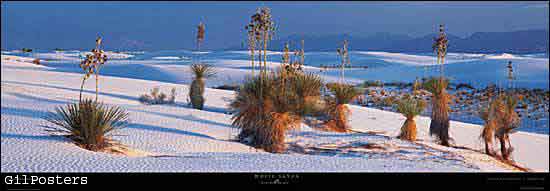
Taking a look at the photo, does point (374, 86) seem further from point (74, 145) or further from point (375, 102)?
point (74, 145)

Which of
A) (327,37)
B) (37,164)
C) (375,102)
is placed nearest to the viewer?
(37,164)

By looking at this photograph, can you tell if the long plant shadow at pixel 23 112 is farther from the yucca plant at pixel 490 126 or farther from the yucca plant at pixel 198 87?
the yucca plant at pixel 490 126

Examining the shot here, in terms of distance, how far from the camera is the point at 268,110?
8.48 meters

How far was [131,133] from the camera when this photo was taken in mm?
8570

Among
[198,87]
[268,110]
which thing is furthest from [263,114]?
[198,87]

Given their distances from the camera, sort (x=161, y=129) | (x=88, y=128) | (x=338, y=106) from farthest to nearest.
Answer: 1. (x=338, y=106)
2. (x=161, y=129)
3. (x=88, y=128)

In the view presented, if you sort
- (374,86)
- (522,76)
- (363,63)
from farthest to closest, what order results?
1. (363,63)
2. (522,76)
3. (374,86)

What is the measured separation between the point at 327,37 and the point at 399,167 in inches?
5319

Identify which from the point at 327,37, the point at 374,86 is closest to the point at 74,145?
the point at 374,86

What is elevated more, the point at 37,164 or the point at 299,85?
the point at 299,85

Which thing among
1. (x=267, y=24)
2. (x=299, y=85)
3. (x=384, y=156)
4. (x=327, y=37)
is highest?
(x=327, y=37)

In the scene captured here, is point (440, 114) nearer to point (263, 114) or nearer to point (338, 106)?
point (338, 106)

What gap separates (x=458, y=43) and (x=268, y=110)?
236ft

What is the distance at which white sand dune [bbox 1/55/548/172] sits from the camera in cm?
513
